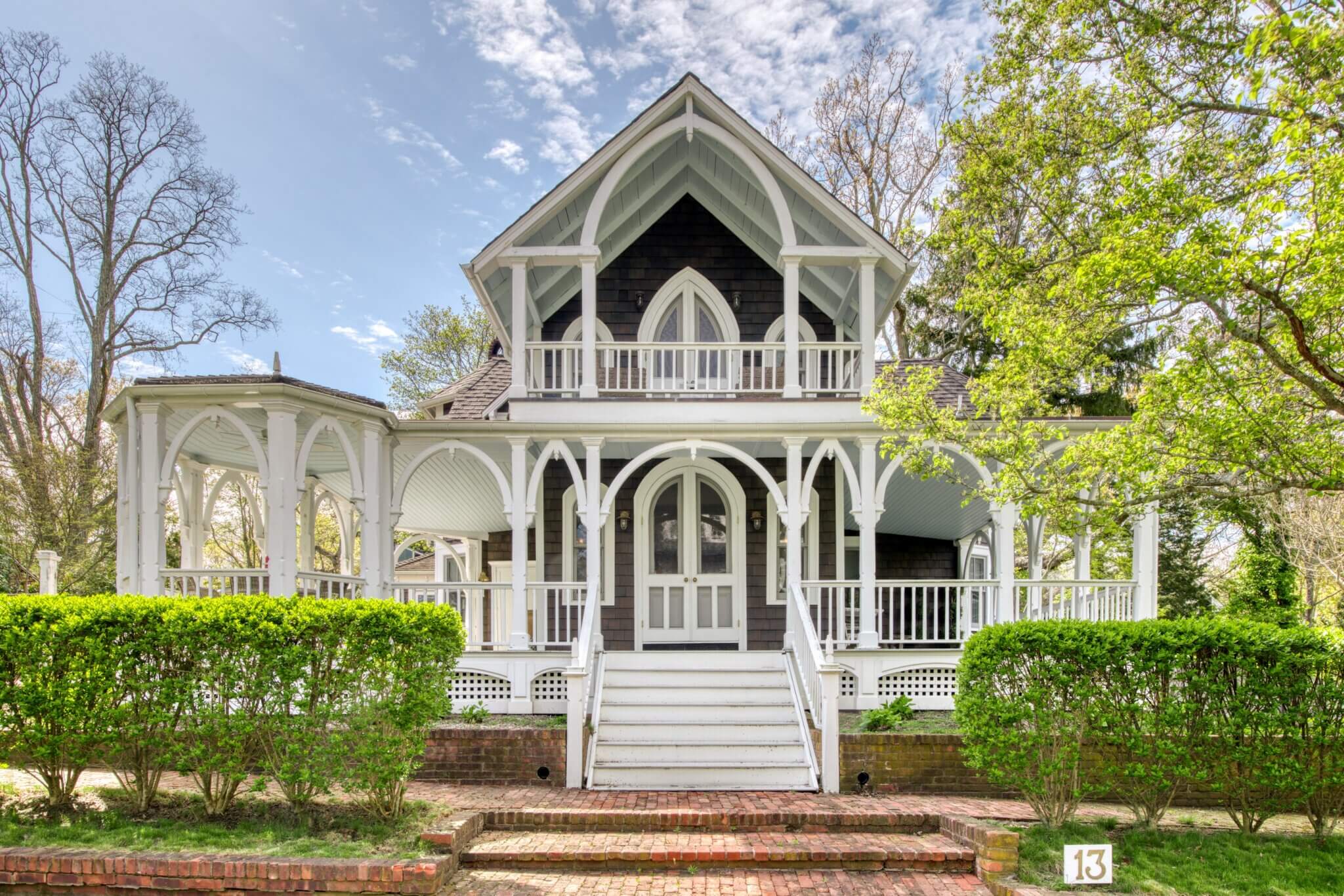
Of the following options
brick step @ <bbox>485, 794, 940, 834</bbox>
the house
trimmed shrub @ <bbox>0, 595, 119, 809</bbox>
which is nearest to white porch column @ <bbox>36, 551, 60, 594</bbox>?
the house

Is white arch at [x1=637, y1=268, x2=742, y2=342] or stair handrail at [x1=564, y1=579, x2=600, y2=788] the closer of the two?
stair handrail at [x1=564, y1=579, x2=600, y2=788]

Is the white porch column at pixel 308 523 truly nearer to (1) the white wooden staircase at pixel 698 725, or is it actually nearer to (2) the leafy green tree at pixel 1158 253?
(1) the white wooden staircase at pixel 698 725

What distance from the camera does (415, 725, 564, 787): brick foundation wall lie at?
26.7 ft

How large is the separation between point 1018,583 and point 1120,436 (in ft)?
8.90

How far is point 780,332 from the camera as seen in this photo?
1261cm

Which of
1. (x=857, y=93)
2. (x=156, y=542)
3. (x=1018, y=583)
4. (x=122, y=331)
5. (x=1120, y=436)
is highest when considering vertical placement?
(x=857, y=93)

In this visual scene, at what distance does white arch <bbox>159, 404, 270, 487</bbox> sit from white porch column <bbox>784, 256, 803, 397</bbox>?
618 cm

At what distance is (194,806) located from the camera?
658cm

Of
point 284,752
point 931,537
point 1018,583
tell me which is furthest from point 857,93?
point 284,752

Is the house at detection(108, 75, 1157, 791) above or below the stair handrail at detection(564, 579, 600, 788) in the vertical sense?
above

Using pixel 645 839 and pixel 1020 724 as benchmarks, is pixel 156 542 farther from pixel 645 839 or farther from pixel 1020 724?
pixel 1020 724

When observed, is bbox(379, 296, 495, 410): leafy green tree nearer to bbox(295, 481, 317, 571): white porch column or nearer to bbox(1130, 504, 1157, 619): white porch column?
bbox(295, 481, 317, 571): white porch column

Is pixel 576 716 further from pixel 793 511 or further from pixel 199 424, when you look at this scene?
pixel 199 424

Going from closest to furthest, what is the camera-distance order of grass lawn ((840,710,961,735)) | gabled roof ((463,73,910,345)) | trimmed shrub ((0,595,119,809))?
trimmed shrub ((0,595,119,809))
grass lawn ((840,710,961,735))
gabled roof ((463,73,910,345))
